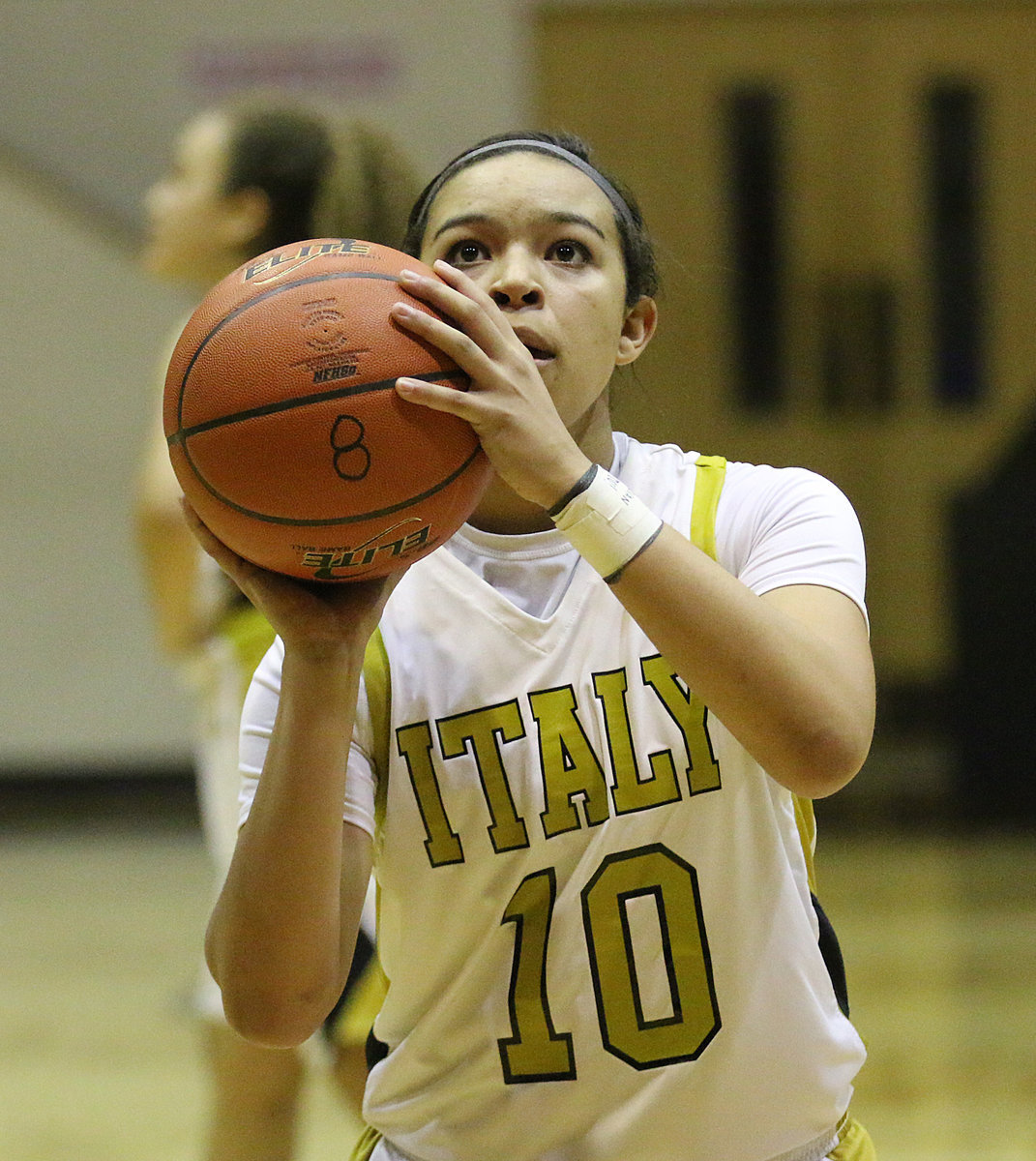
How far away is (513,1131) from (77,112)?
6.56 meters

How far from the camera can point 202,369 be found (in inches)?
60.3

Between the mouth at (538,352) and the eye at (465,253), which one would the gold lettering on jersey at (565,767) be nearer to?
the mouth at (538,352)

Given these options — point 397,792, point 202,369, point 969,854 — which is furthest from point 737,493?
point 969,854

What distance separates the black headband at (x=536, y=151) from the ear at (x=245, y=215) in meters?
1.21

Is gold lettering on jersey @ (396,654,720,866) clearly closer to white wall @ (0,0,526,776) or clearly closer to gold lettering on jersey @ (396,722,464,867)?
gold lettering on jersey @ (396,722,464,867)

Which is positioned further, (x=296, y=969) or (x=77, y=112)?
(x=77, y=112)

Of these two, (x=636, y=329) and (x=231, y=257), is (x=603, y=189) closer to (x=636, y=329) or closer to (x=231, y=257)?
(x=636, y=329)

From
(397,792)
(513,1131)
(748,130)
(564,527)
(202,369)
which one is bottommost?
(513,1131)

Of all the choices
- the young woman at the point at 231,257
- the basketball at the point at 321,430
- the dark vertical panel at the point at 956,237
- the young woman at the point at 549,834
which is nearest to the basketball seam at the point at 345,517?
the basketball at the point at 321,430

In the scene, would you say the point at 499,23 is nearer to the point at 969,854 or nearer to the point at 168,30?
the point at 168,30

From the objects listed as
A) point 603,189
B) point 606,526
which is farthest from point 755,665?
point 603,189

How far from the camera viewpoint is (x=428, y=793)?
1.69 meters

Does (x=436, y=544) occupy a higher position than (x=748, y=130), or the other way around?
(x=748, y=130)

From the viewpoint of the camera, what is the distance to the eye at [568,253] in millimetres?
1693
